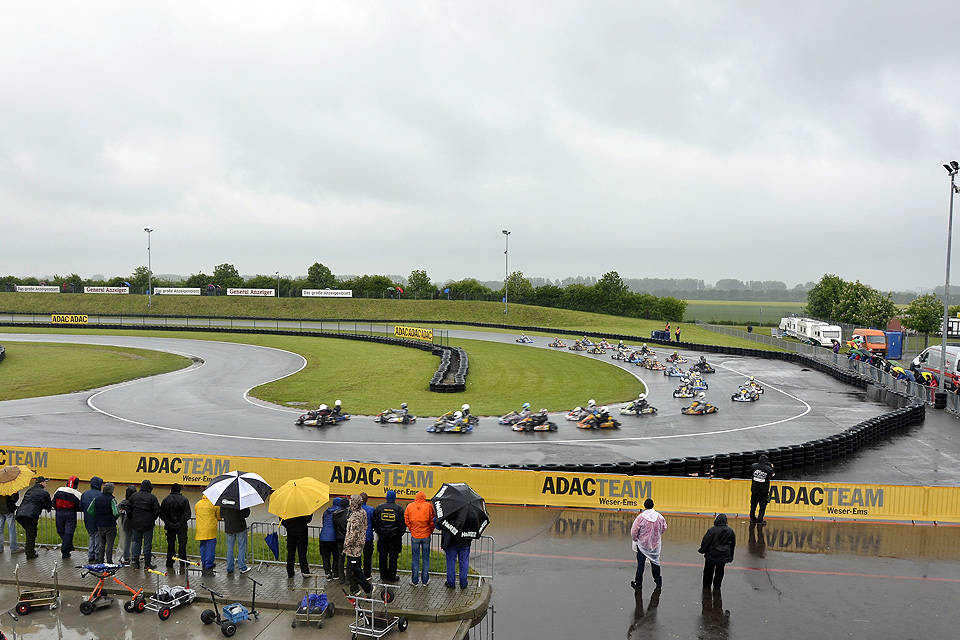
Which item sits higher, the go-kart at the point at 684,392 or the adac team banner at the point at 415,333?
the adac team banner at the point at 415,333

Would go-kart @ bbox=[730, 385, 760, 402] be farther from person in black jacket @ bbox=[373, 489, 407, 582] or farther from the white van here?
person in black jacket @ bbox=[373, 489, 407, 582]

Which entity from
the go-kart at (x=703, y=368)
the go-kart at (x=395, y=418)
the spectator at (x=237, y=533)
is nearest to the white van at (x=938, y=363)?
the go-kart at (x=703, y=368)

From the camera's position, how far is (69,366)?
43.5 metres

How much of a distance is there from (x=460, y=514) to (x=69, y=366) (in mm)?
43679

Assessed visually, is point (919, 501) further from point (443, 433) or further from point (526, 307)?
point (526, 307)

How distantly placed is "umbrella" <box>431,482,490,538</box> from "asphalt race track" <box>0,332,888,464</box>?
33.5ft

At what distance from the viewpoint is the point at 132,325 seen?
7369cm

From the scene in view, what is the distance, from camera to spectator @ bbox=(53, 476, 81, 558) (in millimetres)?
11953

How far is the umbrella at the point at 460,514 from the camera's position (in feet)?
34.5

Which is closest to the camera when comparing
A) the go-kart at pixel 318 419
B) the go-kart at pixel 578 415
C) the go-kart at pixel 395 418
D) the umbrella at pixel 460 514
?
the umbrella at pixel 460 514

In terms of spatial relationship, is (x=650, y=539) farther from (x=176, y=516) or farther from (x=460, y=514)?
(x=176, y=516)

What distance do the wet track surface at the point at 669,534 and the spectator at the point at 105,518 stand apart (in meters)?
2.29

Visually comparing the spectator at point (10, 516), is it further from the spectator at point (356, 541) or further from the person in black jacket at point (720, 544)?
the person in black jacket at point (720, 544)

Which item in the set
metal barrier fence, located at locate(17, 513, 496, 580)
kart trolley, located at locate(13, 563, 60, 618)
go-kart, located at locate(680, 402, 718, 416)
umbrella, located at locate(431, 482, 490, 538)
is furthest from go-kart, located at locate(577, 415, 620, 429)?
kart trolley, located at locate(13, 563, 60, 618)
